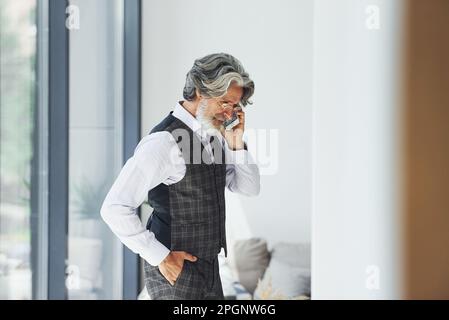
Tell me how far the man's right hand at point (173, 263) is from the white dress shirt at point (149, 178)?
0.5 inches

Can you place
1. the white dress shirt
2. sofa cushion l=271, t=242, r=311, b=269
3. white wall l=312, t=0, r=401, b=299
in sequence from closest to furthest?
white wall l=312, t=0, r=401, b=299 → the white dress shirt → sofa cushion l=271, t=242, r=311, b=269

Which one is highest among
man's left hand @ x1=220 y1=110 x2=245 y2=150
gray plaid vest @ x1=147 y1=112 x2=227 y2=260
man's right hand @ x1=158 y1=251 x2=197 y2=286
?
man's left hand @ x1=220 y1=110 x2=245 y2=150

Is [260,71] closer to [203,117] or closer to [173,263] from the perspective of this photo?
[203,117]

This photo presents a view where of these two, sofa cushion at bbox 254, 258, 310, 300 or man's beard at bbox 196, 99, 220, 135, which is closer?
man's beard at bbox 196, 99, 220, 135

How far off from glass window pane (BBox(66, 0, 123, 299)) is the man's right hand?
0.44 feet

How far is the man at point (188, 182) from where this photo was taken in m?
1.25

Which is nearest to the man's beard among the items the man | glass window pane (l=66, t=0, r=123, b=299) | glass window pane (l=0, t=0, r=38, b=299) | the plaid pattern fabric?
the man

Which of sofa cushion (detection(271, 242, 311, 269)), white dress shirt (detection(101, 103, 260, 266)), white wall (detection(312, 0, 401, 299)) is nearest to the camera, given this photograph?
white wall (detection(312, 0, 401, 299))

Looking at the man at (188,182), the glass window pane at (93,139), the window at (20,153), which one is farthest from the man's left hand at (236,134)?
the window at (20,153)

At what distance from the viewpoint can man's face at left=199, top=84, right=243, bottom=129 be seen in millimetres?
1263

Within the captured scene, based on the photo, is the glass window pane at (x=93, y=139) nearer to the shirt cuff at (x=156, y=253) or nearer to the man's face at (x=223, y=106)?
the shirt cuff at (x=156, y=253)

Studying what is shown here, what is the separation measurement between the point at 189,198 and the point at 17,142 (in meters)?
0.47

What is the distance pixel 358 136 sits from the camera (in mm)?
1014

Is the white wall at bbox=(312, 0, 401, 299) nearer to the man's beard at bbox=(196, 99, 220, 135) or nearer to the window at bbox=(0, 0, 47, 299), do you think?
the man's beard at bbox=(196, 99, 220, 135)
